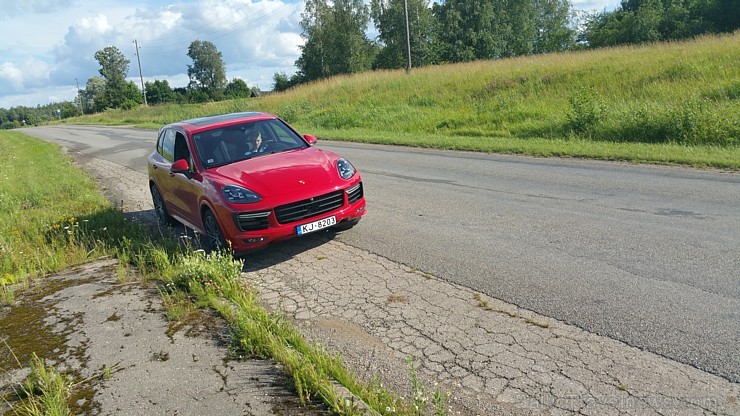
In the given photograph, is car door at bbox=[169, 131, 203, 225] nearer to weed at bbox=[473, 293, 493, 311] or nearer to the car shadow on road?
the car shadow on road

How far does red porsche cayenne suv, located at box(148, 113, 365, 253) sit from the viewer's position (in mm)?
6184

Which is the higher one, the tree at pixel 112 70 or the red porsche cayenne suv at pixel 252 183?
the tree at pixel 112 70

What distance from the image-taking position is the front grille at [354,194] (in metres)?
6.71

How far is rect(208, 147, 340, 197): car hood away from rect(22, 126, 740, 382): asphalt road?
0.98 m

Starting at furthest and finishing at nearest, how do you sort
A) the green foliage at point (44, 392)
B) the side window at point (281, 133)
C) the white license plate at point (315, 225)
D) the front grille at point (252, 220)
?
the side window at point (281, 133) < the white license plate at point (315, 225) < the front grille at point (252, 220) < the green foliage at point (44, 392)

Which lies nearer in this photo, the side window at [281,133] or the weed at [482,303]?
the weed at [482,303]

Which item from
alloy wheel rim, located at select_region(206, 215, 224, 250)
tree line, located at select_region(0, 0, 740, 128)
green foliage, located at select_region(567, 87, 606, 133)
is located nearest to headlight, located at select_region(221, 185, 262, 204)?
alloy wheel rim, located at select_region(206, 215, 224, 250)

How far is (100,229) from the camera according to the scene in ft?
26.7

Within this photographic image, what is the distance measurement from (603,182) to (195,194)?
266 inches

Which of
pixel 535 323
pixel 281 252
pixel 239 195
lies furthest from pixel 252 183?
pixel 535 323

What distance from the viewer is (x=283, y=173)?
650 centimetres

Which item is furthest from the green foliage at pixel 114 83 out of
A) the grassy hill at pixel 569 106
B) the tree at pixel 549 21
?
the grassy hill at pixel 569 106

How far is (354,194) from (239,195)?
144cm

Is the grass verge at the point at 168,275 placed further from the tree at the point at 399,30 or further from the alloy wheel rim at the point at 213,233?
the tree at the point at 399,30
